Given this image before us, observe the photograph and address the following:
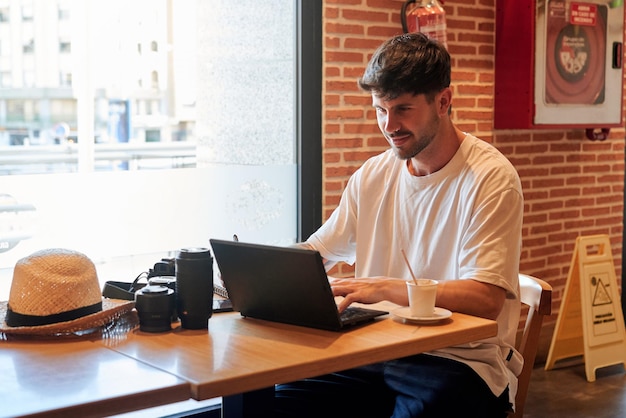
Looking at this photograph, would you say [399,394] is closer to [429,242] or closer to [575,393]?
[429,242]

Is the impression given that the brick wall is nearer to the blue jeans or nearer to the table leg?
the blue jeans

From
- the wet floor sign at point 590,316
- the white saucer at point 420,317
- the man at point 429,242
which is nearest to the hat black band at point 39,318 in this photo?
the man at point 429,242

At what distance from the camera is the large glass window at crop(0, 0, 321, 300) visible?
349cm

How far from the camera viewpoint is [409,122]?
8.57 feet

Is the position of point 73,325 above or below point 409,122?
below

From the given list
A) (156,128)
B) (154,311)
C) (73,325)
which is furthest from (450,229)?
(156,128)

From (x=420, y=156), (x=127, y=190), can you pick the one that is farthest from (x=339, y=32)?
(x=420, y=156)

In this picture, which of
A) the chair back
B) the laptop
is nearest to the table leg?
the laptop

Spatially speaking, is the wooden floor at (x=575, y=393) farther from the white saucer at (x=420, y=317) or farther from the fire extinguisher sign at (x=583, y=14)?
the white saucer at (x=420, y=317)

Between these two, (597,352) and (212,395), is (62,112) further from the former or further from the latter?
(597,352)

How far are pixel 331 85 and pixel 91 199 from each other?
1256 millimetres

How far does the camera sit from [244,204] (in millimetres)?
4156

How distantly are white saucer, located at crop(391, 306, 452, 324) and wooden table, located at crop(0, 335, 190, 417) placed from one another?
0.65 metres

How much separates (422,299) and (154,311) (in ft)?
2.07
